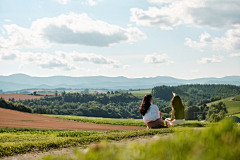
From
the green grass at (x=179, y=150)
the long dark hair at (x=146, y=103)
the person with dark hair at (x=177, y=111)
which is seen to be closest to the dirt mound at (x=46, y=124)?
the person with dark hair at (x=177, y=111)

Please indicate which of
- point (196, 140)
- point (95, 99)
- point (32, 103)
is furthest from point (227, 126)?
point (95, 99)

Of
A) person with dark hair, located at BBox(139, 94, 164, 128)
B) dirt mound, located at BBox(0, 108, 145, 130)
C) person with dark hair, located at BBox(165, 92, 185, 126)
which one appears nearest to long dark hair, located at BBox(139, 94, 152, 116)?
person with dark hair, located at BBox(139, 94, 164, 128)

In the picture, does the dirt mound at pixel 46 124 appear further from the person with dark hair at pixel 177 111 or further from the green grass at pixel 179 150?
the green grass at pixel 179 150

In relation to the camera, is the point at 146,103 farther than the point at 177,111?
No

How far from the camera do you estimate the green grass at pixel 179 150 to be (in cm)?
304

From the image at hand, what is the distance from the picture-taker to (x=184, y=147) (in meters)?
3.57

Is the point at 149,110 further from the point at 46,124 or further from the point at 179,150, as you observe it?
the point at 46,124

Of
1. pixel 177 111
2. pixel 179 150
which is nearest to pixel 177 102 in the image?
pixel 177 111

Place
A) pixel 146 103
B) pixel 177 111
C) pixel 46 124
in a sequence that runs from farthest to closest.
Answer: pixel 46 124
pixel 177 111
pixel 146 103

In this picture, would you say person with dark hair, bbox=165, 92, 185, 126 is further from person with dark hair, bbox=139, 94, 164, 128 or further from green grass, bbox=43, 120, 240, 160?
green grass, bbox=43, 120, 240, 160

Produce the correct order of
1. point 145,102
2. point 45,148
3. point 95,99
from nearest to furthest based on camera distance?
point 45,148 → point 145,102 → point 95,99

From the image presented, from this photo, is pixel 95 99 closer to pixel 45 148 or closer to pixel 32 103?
pixel 32 103

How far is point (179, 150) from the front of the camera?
11.3ft

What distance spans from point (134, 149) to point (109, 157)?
0.41m
